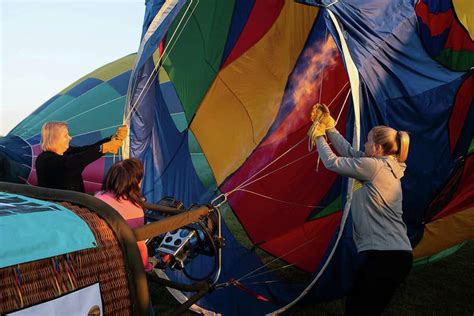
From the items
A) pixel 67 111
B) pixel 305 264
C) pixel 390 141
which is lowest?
pixel 305 264

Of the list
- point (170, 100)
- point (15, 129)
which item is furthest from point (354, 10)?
point (15, 129)

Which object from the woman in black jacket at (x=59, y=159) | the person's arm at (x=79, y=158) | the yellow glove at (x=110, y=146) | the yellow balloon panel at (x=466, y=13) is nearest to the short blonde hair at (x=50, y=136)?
the woman in black jacket at (x=59, y=159)

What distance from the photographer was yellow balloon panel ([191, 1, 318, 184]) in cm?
381

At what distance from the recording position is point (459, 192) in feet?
9.82

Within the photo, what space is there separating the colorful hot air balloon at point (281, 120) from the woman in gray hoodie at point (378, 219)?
16 cm

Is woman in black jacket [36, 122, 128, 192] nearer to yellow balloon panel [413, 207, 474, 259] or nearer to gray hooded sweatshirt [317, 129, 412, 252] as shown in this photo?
gray hooded sweatshirt [317, 129, 412, 252]

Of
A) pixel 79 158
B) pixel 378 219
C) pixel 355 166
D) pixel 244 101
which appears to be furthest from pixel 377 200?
pixel 244 101

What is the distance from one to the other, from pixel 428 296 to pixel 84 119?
16.7 feet

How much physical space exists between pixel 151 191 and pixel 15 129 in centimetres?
430

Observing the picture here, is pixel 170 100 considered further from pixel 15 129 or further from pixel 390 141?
pixel 15 129

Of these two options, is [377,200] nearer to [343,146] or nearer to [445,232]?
[343,146]

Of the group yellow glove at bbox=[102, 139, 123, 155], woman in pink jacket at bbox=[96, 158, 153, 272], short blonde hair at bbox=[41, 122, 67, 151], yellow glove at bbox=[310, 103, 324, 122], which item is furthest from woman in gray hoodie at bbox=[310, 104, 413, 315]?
short blonde hair at bbox=[41, 122, 67, 151]

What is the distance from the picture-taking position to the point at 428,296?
3.49 m

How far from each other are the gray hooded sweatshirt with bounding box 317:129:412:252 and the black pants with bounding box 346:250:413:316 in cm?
4
